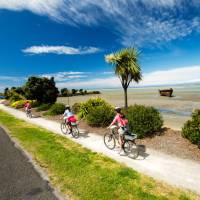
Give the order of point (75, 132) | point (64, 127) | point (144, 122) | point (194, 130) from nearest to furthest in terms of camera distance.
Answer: point (194, 130) < point (144, 122) < point (75, 132) < point (64, 127)

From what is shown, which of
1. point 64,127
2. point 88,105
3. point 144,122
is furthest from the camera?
point 88,105

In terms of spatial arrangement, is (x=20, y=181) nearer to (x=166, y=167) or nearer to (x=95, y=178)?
(x=95, y=178)

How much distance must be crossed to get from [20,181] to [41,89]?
27085 mm

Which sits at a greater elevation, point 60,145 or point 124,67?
point 124,67

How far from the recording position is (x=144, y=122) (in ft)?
36.2

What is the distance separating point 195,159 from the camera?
7.75 meters

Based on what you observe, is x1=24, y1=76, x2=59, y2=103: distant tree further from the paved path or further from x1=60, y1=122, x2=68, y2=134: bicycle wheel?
the paved path

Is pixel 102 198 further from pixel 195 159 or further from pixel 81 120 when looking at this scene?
pixel 81 120

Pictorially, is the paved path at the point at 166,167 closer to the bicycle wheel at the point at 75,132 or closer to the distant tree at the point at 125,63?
the bicycle wheel at the point at 75,132

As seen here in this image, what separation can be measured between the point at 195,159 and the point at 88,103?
11778 mm

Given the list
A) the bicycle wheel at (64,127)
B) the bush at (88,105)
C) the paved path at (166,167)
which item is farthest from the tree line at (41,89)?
the paved path at (166,167)

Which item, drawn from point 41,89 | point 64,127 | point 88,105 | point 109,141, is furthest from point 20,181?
point 41,89

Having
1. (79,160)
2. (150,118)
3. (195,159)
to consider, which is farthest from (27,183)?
(150,118)

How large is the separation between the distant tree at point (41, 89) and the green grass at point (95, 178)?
23.6 meters
